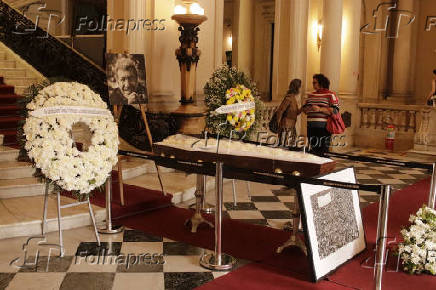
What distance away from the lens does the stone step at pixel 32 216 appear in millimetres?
5004

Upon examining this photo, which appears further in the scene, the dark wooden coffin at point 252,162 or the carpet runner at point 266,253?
the dark wooden coffin at point 252,162

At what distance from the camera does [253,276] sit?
169 inches

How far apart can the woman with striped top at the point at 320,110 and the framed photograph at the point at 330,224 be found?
2262 millimetres

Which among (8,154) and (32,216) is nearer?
(32,216)

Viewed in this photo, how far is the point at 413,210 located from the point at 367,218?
882mm

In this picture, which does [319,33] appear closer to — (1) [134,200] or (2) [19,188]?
(1) [134,200]

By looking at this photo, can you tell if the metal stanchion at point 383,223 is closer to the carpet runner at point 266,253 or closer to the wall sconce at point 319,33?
the carpet runner at point 266,253

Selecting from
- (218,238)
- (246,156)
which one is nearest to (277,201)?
(246,156)

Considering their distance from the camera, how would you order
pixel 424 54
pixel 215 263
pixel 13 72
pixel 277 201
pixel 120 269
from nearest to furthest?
pixel 120 269
pixel 215 263
pixel 277 201
pixel 13 72
pixel 424 54

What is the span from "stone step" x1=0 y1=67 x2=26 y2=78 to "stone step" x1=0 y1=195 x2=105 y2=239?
453 cm

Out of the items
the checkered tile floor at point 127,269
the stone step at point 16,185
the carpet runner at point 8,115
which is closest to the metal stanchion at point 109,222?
the checkered tile floor at point 127,269

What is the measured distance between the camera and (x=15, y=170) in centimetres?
622

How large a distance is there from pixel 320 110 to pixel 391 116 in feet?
21.6

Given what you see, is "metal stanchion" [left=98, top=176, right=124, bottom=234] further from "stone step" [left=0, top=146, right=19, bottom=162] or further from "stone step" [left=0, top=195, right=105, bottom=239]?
"stone step" [left=0, top=146, right=19, bottom=162]
